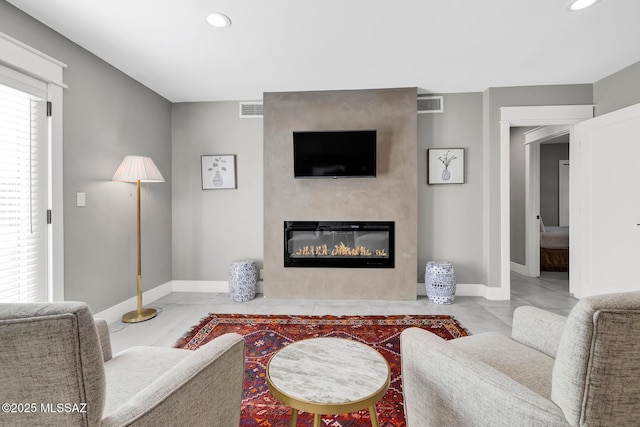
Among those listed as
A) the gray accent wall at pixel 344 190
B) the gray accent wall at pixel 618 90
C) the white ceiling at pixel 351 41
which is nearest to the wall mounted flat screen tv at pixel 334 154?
the gray accent wall at pixel 344 190

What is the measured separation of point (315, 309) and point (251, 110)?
2626mm

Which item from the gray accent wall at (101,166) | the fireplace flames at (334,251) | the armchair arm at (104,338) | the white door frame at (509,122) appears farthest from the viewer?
the fireplace flames at (334,251)

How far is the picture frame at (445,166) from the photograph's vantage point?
3.63 metres

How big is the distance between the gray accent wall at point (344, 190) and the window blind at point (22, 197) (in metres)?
1.99

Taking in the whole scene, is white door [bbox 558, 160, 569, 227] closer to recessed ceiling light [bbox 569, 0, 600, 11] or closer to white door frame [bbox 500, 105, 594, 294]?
white door frame [bbox 500, 105, 594, 294]

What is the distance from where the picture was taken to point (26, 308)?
0.66m

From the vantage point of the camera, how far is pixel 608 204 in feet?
10.1

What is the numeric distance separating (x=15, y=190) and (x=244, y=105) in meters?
2.45

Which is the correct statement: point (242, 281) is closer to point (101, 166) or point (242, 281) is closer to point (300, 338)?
point (300, 338)

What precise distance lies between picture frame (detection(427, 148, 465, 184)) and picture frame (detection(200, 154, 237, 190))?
2549 millimetres

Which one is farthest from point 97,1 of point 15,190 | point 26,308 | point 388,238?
point 388,238

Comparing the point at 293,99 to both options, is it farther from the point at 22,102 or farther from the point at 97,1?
the point at 22,102

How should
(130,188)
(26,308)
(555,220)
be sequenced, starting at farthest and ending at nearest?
(555,220) → (130,188) → (26,308)

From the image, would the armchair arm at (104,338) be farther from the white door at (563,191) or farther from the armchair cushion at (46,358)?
the white door at (563,191)
